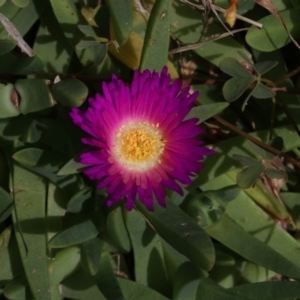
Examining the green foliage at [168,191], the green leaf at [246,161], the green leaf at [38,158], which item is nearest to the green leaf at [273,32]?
the green foliage at [168,191]

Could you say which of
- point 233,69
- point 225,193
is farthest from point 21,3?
point 225,193

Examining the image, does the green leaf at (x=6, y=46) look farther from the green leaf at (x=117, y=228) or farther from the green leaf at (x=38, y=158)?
the green leaf at (x=117, y=228)

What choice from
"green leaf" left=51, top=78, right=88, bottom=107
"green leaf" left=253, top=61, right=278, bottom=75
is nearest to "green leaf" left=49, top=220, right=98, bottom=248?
"green leaf" left=51, top=78, right=88, bottom=107

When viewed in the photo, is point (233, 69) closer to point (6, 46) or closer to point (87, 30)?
point (87, 30)

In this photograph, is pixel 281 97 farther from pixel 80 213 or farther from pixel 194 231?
pixel 80 213

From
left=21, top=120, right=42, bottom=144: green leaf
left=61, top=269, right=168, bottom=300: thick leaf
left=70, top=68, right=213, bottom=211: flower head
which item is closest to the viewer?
left=70, top=68, right=213, bottom=211: flower head

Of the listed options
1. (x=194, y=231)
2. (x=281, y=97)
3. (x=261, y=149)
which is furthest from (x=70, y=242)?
(x=281, y=97)

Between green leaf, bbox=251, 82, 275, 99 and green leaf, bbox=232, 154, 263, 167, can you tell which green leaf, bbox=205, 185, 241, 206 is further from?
green leaf, bbox=251, 82, 275, 99
